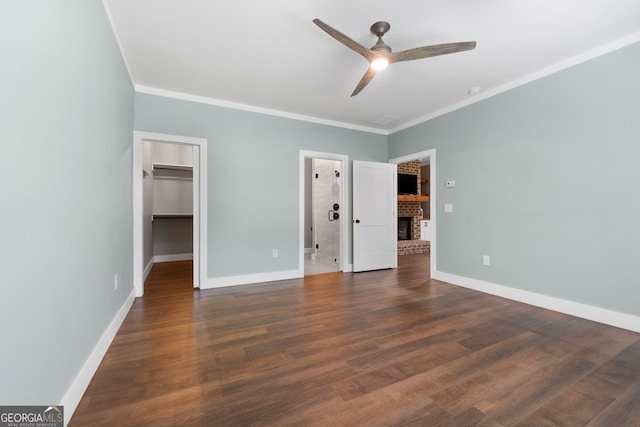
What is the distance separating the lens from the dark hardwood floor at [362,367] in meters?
1.43

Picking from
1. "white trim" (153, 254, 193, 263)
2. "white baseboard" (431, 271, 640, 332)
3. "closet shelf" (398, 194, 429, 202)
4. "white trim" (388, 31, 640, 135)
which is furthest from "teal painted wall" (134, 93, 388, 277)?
"closet shelf" (398, 194, 429, 202)

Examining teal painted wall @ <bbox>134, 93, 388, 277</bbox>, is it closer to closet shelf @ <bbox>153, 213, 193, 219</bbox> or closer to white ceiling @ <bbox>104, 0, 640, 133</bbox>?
white ceiling @ <bbox>104, 0, 640, 133</bbox>

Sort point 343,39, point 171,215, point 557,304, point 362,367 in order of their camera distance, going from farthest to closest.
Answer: point 171,215 → point 557,304 → point 343,39 → point 362,367

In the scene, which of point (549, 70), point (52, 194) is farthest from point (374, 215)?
point (52, 194)

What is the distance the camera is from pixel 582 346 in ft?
7.11

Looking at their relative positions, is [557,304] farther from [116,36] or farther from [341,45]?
[116,36]

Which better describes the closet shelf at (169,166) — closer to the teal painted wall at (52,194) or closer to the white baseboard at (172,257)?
the white baseboard at (172,257)

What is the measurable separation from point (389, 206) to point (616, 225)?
9.87 ft

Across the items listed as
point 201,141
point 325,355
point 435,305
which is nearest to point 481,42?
point 435,305

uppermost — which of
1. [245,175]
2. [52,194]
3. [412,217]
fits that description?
[245,175]

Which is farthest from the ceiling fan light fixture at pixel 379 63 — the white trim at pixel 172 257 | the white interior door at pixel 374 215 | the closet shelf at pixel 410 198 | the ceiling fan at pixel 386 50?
the white trim at pixel 172 257

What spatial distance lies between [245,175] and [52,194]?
285 cm

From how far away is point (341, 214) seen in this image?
16.3 ft

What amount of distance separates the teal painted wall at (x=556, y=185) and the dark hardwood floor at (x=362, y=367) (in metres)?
0.49
